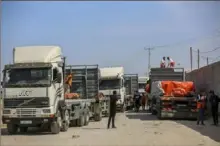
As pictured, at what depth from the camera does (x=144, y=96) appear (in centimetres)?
Result: 3756

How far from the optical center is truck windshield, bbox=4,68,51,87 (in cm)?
1773

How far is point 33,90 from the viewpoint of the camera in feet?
57.5

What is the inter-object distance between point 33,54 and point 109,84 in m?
15.2

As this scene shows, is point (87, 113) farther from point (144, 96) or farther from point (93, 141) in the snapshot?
point (144, 96)

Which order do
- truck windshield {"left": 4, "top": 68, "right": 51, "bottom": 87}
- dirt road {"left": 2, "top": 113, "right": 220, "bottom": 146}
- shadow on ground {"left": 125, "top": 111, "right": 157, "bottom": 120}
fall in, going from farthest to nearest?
shadow on ground {"left": 125, "top": 111, "right": 157, "bottom": 120} < truck windshield {"left": 4, "top": 68, "right": 51, "bottom": 87} < dirt road {"left": 2, "top": 113, "right": 220, "bottom": 146}

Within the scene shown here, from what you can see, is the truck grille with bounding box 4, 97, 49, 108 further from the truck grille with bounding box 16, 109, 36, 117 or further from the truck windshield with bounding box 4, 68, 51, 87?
the truck windshield with bounding box 4, 68, 51, 87

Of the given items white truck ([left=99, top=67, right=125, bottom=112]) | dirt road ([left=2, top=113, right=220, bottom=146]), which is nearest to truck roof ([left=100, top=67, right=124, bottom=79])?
white truck ([left=99, top=67, right=125, bottom=112])

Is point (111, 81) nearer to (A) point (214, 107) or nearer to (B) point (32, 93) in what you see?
(A) point (214, 107)

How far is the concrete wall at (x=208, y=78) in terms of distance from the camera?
85.6 ft

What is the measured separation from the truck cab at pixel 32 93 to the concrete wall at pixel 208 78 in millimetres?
11175

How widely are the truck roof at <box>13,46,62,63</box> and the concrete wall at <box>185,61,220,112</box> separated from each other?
11.1m

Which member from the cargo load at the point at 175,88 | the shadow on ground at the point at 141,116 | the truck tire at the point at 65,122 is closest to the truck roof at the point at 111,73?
the shadow on ground at the point at 141,116

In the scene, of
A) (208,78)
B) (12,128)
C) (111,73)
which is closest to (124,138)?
(12,128)

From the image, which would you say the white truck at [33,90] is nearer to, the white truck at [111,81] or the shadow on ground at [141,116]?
the shadow on ground at [141,116]
